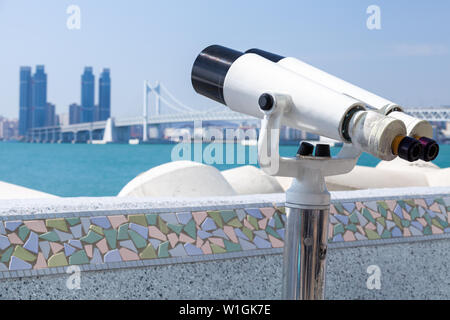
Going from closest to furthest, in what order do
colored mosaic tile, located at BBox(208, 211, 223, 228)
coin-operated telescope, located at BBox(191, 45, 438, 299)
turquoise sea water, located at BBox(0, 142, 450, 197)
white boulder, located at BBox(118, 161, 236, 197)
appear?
1. coin-operated telescope, located at BBox(191, 45, 438, 299)
2. colored mosaic tile, located at BBox(208, 211, 223, 228)
3. white boulder, located at BBox(118, 161, 236, 197)
4. turquoise sea water, located at BBox(0, 142, 450, 197)

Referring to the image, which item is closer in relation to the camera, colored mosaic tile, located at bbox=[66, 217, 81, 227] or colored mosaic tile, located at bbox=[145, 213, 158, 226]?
colored mosaic tile, located at bbox=[66, 217, 81, 227]

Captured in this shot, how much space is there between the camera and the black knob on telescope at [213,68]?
1.42 m

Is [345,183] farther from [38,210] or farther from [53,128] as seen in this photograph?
[53,128]

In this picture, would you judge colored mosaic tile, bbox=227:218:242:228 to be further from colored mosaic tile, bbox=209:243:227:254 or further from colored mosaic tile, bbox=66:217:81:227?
colored mosaic tile, bbox=66:217:81:227

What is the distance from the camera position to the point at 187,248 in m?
2.35

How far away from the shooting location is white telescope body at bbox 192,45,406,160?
1.12 meters

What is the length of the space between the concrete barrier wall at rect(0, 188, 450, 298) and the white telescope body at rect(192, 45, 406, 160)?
948 mm

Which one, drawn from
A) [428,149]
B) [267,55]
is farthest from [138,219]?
[428,149]

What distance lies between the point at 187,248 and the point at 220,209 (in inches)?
9.5

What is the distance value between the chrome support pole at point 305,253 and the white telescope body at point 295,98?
181mm

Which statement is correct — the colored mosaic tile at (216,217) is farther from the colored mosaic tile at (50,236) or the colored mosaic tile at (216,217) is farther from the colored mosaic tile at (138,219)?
the colored mosaic tile at (50,236)

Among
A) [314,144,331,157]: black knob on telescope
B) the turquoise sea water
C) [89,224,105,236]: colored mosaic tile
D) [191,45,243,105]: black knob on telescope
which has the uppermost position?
[191,45,243,105]: black knob on telescope

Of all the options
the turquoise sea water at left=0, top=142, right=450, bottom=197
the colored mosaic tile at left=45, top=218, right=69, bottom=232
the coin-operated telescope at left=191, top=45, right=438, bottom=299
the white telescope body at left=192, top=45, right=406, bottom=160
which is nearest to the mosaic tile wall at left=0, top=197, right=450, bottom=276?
the colored mosaic tile at left=45, top=218, right=69, bottom=232
